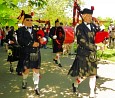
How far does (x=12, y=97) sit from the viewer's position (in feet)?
24.1

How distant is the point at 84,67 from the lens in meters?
7.41

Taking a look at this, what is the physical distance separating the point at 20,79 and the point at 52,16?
23.4 m

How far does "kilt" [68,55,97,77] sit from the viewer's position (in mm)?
7301

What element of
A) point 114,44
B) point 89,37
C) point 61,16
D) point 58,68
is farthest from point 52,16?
point 89,37

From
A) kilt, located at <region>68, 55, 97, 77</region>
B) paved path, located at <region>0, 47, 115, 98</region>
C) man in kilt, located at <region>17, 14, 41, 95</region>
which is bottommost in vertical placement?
paved path, located at <region>0, 47, 115, 98</region>

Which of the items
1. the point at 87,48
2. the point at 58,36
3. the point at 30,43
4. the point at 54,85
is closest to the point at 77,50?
the point at 87,48

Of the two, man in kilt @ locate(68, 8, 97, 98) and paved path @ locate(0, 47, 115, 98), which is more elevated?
man in kilt @ locate(68, 8, 97, 98)

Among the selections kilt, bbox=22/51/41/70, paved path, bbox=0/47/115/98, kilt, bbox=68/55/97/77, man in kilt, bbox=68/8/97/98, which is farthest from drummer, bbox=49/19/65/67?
man in kilt, bbox=68/8/97/98

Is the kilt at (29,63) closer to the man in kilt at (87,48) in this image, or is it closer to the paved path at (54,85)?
the paved path at (54,85)

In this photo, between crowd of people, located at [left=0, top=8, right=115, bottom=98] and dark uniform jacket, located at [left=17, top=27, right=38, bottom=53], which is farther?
dark uniform jacket, located at [left=17, top=27, right=38, bottom=53]

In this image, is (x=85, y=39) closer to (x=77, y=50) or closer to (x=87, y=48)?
(x=87, y=48)

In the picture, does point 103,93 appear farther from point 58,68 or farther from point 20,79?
point 58,68

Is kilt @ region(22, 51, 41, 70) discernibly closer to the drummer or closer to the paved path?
the paved path

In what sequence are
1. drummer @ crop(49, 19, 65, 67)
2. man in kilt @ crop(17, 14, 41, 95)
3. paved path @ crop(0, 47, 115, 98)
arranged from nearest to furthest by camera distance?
paved path @ crop(0, 47, 115, 98) → man in kilt @ crop(17, 14, 41, 95) → drummer @ crop(49, 19, 65, 67)
